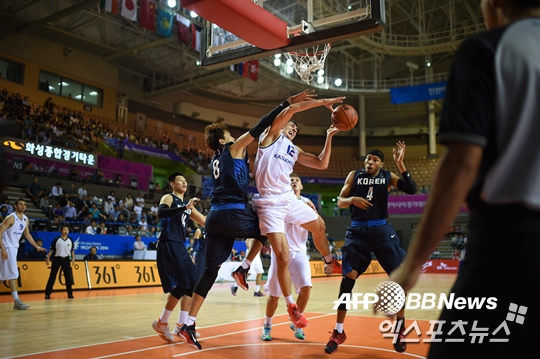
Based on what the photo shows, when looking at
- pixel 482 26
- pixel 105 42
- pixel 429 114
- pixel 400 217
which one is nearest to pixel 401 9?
pixel 482 26

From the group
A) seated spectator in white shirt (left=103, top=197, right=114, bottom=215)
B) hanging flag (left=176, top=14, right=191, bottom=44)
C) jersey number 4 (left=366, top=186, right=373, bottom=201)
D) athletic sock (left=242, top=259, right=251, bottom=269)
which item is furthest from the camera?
hanging flag (left=176, top=14, right=191, bottom=44)

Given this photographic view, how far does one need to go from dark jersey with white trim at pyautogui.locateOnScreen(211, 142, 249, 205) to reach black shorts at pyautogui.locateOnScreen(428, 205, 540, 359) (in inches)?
161

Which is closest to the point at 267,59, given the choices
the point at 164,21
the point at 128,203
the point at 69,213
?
the point at 164,21

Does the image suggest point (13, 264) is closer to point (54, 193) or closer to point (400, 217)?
point (54, 193)

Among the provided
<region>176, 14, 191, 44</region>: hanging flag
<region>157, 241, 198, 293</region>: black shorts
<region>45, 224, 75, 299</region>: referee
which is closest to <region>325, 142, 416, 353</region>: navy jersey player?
<region>157, 241, 198, 293</region>: black shorts

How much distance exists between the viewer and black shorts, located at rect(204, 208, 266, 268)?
5297 millimetres

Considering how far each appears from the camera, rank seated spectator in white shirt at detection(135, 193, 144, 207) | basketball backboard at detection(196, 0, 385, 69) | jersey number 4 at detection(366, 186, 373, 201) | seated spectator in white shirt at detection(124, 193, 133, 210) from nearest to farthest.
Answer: jersey number 4 at detection(366, 186, 373, 201) < basketball backboard at detection(196, 0, 385, 69) < seated spectator in white shirt at detection(124, 193, 133, 210) < seated spectator in white shirt at detection(135, 193, 144, 207)

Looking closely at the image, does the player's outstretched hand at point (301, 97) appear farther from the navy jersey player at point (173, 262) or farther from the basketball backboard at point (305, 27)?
the basketball backboard at point (305, 27)

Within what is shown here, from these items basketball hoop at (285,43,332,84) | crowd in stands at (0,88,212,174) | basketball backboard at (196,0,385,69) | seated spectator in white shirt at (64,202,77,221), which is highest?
crowd in stands at (0,88,212,174)

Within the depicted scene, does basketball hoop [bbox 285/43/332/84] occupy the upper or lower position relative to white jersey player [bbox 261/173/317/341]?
upper

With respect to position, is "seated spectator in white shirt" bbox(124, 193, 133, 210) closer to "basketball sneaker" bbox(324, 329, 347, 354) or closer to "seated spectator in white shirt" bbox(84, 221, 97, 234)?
"seated spectator in white shirt" bbox(84, 221, 97, 234)

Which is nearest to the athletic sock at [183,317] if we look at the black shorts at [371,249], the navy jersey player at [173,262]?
the navy jersey player at [173,262]

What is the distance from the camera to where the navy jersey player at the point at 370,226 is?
5656 mm

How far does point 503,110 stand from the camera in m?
1.36
